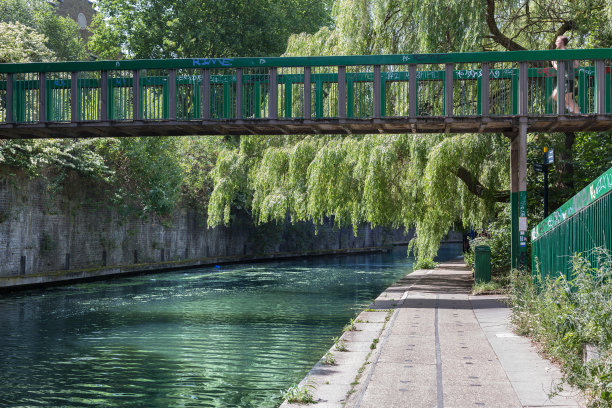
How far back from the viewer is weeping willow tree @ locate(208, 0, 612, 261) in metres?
17.7

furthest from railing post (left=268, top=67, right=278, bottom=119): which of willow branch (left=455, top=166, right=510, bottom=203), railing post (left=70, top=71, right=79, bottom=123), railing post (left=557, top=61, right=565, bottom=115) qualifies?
railing post (left=557, top=61, right=565, bottom=115)

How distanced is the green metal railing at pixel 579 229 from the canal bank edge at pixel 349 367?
8.77ft

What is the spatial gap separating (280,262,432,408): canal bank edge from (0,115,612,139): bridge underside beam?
5.02 meters

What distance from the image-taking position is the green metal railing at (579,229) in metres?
7.07

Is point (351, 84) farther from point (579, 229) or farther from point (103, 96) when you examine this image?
point (579, 229)

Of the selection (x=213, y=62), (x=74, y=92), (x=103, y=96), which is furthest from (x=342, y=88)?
(x=74, y=92)

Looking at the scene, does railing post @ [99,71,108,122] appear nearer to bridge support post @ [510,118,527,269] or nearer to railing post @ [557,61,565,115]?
bridge support post @ [510,118,527,269]

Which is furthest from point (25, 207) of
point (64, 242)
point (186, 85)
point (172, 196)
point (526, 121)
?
point (526, 121)

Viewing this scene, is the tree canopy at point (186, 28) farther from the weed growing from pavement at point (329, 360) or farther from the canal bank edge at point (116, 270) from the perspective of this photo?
the weed growing from pavement at point (329, 360)

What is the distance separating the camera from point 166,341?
40.5 feet

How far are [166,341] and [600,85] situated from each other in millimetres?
11168

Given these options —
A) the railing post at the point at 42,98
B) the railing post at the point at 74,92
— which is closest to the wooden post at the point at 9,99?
the railing post at the point at 42,98

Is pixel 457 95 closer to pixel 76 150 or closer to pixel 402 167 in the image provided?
pixel 402 167

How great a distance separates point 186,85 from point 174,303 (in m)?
6.15
